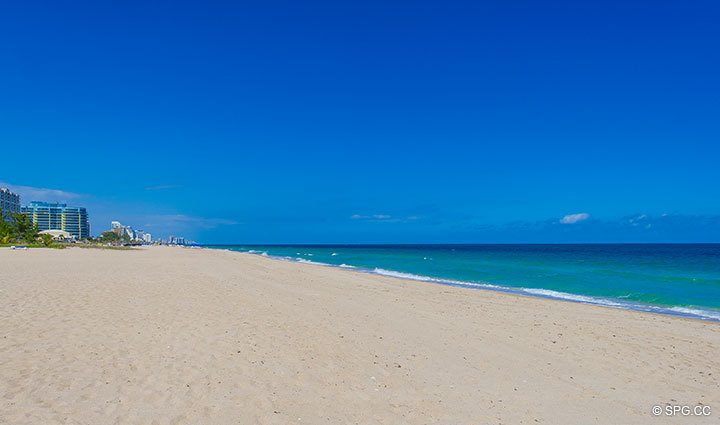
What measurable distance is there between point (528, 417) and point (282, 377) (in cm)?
355

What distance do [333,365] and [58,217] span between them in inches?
8121

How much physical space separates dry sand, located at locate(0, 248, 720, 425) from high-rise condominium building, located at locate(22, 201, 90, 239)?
7498 inches

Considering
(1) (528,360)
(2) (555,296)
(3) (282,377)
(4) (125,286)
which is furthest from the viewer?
(2) (555,296)

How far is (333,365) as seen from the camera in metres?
7.18

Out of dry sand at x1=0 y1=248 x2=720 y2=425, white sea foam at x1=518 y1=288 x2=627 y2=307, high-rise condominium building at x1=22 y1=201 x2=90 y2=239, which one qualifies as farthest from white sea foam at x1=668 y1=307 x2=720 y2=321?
high-rise condominium building at x1=22 y1=201 x2=90 y2=239

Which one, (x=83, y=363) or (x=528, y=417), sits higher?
(x=83, y=363)

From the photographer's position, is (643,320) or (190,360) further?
(643,320)

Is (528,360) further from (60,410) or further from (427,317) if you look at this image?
(60,410)

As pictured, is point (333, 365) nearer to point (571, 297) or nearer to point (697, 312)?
point (697, 312)

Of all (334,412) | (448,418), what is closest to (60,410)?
(334,412)

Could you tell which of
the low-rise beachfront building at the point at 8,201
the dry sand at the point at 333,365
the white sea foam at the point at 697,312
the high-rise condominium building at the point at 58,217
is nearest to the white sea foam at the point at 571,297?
the white sea foam at the point at 697,312

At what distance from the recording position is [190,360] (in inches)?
278

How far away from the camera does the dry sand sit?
17.4 ft

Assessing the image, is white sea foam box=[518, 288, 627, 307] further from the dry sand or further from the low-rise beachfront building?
the low-rise beachfront building
